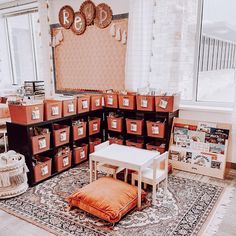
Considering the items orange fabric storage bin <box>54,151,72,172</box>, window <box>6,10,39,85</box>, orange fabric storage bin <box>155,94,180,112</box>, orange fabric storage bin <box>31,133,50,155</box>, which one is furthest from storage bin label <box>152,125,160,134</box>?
window <box>6,10,39,85</box>

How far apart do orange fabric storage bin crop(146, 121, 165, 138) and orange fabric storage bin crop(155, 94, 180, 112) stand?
183 mm

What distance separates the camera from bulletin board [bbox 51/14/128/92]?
362 cm

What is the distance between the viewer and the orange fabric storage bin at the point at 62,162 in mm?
2953

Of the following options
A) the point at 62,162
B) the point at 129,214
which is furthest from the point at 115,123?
the point at 129,214

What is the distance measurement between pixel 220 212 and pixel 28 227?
1668 millimetres

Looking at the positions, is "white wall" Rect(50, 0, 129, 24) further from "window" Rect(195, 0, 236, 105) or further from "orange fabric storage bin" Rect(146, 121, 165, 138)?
"orange fabric storage bin" Rect(146, 121, 165, 138)

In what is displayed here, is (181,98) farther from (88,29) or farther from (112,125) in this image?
(88,29)

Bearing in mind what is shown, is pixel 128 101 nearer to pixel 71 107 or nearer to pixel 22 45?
pixel 71 107

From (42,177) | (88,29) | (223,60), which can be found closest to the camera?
(42,177)

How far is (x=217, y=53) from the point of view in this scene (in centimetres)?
336

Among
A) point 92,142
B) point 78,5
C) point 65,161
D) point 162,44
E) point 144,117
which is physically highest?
point 78,5

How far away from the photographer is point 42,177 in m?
2.78

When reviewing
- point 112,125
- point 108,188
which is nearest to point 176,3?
point 112,125

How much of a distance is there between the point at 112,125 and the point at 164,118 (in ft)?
2.40
